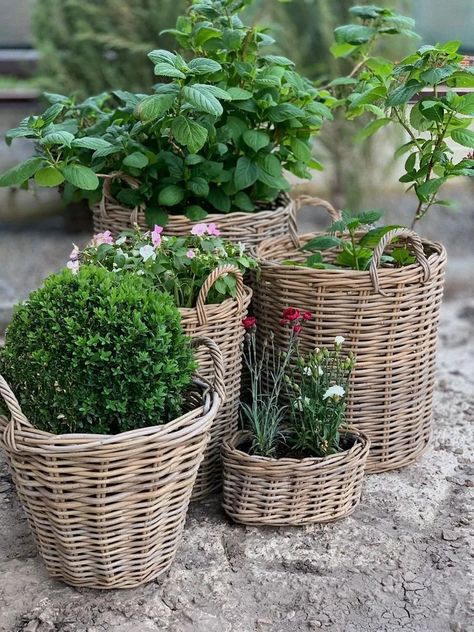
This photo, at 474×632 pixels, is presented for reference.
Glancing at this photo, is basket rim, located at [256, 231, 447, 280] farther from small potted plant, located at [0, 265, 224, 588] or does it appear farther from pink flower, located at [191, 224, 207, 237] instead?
small potted plant, located at [0, 265, 224, 588]

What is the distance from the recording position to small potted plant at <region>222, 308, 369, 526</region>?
247cm

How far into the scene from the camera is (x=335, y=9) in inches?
204

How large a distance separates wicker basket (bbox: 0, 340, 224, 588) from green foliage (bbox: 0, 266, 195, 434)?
90 mm

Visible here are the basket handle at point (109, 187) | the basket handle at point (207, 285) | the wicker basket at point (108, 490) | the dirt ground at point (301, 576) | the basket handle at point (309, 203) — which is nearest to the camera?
the wicker basket at point (108, 490)

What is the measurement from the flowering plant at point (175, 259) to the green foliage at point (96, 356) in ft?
0.88

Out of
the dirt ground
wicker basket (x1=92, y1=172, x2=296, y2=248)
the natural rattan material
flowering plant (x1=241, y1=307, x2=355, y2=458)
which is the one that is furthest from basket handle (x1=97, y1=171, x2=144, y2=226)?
the dirt ground

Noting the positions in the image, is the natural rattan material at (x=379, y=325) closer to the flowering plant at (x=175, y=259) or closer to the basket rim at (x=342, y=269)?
the basket rim at (x=342, y=269)

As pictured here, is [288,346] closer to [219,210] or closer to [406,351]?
[406,351]

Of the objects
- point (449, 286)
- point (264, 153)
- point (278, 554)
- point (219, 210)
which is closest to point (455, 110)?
point (264, 153)

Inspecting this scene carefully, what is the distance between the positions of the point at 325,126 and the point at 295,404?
312 cm

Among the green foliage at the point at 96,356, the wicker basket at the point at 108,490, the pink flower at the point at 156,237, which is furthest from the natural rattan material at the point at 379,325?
the green foliage at the point at 96,356

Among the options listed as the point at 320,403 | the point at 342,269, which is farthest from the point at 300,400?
the point at 342,269

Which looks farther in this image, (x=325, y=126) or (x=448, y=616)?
(x=325, y=126)

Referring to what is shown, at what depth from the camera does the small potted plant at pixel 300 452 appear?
8.11 ft
